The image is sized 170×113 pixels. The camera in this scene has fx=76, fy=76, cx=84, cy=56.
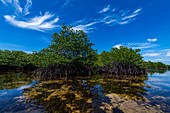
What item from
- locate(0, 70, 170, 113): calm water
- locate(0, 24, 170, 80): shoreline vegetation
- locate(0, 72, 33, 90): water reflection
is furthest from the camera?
locate(0, 24, 170, 80): shoreline vegetation

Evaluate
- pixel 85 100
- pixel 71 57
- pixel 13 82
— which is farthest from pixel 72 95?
pixel 71 57

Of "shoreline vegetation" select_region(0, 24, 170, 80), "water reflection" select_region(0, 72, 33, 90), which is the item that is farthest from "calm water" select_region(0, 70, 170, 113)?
"shoreline vegetation" select_region(0, 24, 170, 80)

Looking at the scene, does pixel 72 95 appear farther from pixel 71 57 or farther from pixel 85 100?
pixel 71 57

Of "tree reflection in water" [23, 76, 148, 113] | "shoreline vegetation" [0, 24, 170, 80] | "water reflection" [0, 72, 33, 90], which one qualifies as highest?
"shoreline vegetation" [0, 24, 170, 80]

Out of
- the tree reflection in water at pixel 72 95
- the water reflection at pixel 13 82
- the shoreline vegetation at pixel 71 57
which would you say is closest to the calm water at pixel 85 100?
the tree reflection in water at pixel 72 95

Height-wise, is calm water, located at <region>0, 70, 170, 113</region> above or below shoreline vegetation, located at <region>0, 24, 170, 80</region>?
below

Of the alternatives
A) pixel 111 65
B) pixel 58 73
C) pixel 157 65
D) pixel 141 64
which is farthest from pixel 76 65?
pixel 157 65

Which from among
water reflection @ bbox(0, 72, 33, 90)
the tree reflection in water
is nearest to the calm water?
the tree reflection in water

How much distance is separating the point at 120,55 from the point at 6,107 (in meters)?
13.1

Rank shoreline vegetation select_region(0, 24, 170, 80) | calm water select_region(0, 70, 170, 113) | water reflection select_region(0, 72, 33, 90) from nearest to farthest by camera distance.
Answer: calm water select_region(0, 70, 170, 113) < water reflection select_region(0, 72, 33, 90) < shoreline vegetation select_region(0, 24, 170, 80)

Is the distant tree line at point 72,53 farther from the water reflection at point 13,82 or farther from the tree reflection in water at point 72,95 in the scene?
the tree reflection in water at point 72,95

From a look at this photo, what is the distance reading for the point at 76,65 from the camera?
10695 mm

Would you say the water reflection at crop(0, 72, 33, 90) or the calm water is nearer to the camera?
the calm water

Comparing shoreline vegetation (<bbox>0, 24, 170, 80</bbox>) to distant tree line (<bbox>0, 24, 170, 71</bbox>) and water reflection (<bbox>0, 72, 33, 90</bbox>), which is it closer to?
distant tree line (<bbox>0, 24, 170, 71</bbox>)
